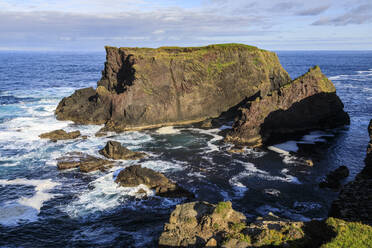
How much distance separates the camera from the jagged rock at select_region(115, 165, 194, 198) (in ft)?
109

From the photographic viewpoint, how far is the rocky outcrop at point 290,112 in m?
51.9

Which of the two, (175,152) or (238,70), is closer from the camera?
(175,152)

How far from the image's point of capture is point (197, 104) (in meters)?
66.1

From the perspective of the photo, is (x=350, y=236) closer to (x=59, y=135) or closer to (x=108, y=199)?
(x=108, y=199)

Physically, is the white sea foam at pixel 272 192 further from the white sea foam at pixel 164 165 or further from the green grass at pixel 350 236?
the green grass at pixel 350 236

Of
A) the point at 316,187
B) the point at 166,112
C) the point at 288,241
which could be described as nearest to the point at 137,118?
the point at 166,112

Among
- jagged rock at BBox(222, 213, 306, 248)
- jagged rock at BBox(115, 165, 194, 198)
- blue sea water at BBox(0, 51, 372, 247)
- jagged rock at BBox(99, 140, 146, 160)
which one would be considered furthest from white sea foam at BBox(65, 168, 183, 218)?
jagged rock at BBox(222, 213, 306, 248)

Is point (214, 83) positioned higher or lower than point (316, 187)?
higher

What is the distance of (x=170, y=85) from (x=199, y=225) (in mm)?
46143

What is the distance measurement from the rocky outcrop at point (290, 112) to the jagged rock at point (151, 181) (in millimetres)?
19593

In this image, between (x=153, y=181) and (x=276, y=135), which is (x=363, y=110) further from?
(x=153, y=181)

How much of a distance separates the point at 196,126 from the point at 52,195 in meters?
34.0

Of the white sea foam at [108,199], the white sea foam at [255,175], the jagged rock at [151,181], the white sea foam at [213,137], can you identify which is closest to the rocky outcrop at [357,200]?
the white sea foam at [255,175]

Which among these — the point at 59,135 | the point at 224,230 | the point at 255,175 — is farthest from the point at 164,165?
the point at 59,135
